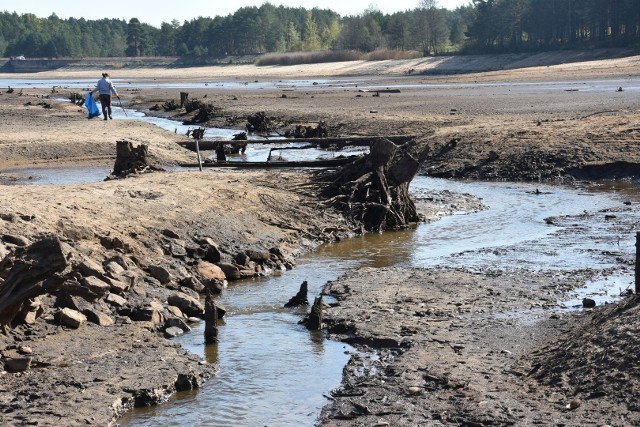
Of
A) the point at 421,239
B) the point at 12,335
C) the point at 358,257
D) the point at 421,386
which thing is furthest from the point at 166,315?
the point at 421,239

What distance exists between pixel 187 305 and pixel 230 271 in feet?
6.39

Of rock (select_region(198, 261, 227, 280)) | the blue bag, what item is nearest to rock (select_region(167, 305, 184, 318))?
rock (select_region(198, 261, 227, 280))

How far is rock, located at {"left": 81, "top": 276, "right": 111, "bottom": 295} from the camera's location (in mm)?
9422

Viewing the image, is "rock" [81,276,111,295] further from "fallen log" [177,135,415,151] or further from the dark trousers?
the dark trousers

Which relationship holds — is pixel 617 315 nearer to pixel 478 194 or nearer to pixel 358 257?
pixel 358 257

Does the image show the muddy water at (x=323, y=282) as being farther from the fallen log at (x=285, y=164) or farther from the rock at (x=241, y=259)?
the fallen log at (x=285, y=164)

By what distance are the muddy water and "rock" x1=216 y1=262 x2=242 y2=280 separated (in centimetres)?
27

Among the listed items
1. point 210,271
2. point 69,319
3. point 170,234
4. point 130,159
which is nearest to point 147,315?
point 69,319

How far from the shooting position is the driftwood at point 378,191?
52.4 feet

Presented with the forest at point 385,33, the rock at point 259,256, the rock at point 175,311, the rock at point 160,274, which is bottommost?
the rock at point 259,256

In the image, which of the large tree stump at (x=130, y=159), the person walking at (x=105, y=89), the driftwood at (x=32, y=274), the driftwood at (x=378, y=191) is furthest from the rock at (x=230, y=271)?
the person walking at (x=105, y=89)

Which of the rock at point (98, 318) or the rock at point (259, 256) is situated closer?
the rock at point (98, 318)

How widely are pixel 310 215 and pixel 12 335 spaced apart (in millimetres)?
7590

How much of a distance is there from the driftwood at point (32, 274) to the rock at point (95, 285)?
964 mm
